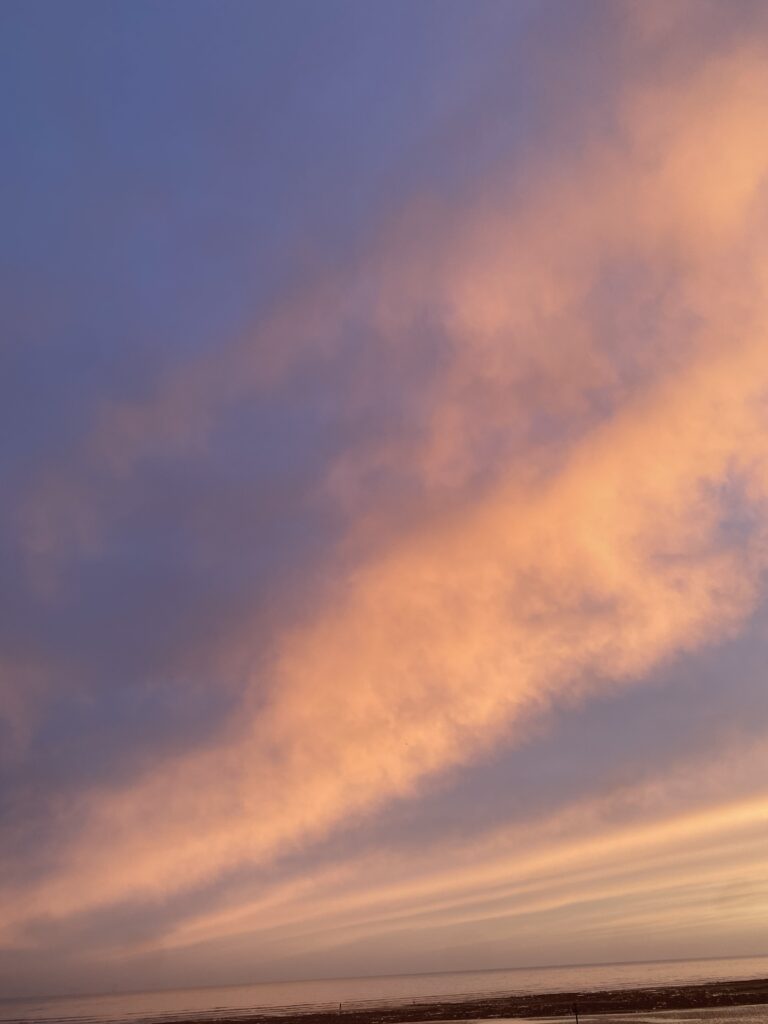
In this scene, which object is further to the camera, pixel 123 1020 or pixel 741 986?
pixel 123 1020

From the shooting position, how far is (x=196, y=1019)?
114 meters

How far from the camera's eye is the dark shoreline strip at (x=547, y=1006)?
267ft

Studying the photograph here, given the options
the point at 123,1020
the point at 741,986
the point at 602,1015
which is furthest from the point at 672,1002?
the point at 123,1020

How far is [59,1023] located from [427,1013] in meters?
67.9

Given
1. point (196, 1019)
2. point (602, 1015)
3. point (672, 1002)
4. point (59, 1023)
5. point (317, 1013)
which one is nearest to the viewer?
point (602, 1015)

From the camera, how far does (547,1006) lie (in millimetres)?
91438

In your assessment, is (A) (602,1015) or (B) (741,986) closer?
(A) (602,1015)

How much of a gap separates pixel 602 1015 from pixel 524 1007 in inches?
764

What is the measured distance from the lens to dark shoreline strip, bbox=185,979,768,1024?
3206 inches

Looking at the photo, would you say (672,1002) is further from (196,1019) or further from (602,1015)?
(196,1019)

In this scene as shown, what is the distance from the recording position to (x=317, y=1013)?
10444 cm

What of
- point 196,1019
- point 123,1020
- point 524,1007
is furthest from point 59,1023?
point 524,1007

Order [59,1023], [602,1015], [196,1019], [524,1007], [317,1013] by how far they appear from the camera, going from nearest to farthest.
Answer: [602,1015]
[524,1007]
[317,1013]
[196,1019]
[59,1023]

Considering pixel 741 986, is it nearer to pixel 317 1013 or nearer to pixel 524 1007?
pixel 524 1007
